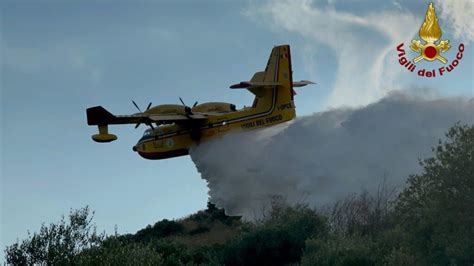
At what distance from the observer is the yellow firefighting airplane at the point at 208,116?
154 feet

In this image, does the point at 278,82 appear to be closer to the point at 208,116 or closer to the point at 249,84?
the point at 249,84

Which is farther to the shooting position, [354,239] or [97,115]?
[354,239]

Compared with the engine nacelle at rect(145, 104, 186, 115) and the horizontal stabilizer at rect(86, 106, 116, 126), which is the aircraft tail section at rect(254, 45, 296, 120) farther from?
the horizontal stabilizer at rect(86, 106, 116, 126)

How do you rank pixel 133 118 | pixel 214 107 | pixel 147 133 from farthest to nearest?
pixel 147 133 < pixel 214 107 < pixel 133 118

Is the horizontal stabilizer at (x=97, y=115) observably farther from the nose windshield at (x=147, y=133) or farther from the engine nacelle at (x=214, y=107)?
the engine nacelle at (x=214, y=107)

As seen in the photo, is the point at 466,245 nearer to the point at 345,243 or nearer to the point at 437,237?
the point at 437,237

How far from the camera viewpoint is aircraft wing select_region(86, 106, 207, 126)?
1882 inches

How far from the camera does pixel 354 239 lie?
175ft

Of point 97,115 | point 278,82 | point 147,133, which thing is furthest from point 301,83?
point 97,115

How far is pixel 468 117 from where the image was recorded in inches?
1972

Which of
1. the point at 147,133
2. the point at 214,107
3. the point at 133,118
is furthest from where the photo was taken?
the point at 147,133

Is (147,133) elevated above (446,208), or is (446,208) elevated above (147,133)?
(147,133)

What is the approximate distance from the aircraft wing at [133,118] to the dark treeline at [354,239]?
712cm

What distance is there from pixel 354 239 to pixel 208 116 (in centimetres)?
1301
